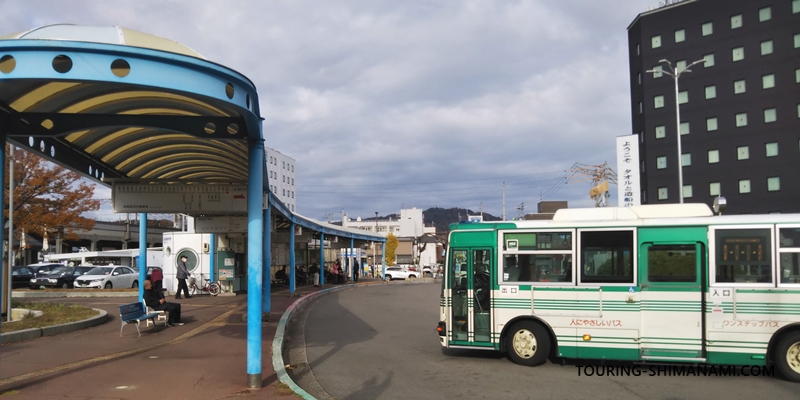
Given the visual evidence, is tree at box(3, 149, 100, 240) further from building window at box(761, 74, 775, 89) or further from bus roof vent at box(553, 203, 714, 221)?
building window at box(761, 74, 775, 89)

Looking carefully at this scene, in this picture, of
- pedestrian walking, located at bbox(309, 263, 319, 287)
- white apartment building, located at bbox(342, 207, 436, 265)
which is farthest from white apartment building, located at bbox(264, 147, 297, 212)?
pedestrian walking, located at bbox(309, 263, 319, 287)

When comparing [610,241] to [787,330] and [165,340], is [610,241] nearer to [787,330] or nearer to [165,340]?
[787,330]

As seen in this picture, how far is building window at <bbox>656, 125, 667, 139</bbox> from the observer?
49084mm

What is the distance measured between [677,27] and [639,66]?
163 inches

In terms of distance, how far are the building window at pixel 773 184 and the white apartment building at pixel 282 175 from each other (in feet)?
268

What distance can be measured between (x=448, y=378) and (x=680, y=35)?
46.8 metres

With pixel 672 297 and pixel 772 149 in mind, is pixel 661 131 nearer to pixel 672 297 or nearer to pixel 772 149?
pixel 772 149

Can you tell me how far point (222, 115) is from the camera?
8.77 metres

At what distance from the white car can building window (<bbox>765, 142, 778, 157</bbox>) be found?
142ft

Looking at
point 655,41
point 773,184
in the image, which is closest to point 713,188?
point 773,184

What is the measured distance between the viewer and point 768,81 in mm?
44250

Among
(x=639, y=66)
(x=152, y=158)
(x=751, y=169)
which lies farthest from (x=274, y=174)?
(x=152, y=158)

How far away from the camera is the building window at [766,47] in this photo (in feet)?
145

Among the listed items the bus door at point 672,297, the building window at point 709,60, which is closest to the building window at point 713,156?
the building window at point 709,60
